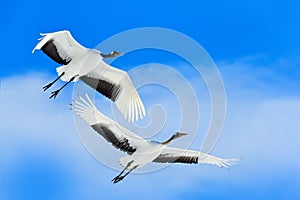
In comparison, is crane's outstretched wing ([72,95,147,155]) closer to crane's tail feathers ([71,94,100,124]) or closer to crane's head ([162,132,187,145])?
crane's tail feathers ([71,94,100,124])

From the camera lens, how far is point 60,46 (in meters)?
37.4

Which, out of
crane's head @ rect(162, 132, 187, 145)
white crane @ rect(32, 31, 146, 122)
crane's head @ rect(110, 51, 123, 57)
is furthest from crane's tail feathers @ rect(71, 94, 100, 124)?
crane's head @ rect(162, 132, 187, 145)

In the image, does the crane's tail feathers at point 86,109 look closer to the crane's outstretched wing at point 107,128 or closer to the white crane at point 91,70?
the crane's outstretched wing at point 107,128

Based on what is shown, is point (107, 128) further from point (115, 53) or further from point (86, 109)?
point (115, 53)

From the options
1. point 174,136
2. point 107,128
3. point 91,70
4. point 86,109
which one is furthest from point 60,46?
point 174,136

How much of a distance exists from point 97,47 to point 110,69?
1061mm

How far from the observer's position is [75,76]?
3803 cm

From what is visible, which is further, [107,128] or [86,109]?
[107,128]

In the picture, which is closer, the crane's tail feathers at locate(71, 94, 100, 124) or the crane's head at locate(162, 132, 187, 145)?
the crane's tail feathers at locate(71, 94, 100, 124)

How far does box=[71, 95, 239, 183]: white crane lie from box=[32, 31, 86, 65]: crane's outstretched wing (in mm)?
3235

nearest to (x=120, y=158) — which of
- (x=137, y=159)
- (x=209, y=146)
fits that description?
(x=137, y=159)

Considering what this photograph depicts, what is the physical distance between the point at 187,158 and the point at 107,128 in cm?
365

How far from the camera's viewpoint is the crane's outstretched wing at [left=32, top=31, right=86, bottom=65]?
1447 inches

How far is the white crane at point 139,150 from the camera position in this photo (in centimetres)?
3662
